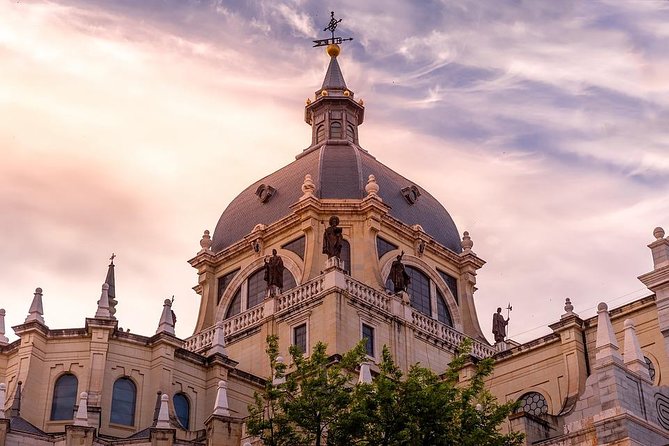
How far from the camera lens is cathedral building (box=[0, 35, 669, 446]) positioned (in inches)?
1702

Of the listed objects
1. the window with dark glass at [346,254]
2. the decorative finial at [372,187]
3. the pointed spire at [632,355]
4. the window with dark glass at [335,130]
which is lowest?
the pointed spire at [632,355]

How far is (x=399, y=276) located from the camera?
59594 millimetres

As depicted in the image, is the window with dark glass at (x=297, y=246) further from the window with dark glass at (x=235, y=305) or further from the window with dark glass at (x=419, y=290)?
the window with dark glass at (x=419, y=290)

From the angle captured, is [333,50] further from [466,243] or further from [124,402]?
[124,402]

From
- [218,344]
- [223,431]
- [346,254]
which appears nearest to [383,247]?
[346,254]

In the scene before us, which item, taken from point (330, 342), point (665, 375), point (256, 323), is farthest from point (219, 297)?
point (665, 375)

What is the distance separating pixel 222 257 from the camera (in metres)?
65.3

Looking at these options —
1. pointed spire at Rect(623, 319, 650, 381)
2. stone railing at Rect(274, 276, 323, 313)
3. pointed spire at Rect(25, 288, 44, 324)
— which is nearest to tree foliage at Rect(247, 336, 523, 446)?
pointed spire at Rect(623, 319, 650, 381)

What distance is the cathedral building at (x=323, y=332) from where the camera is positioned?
43.2m

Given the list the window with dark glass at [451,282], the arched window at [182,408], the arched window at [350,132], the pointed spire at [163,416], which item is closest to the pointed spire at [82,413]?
the pointed spire at [163,416]

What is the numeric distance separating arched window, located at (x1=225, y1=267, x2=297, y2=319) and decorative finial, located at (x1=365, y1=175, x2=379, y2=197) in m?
6.14

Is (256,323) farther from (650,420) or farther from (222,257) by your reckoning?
(650,420)

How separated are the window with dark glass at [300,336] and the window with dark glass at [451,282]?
11961mm

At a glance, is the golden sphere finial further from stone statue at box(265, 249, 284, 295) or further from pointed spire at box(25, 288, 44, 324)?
pointed spire at box(25, 288, 44, 324)
